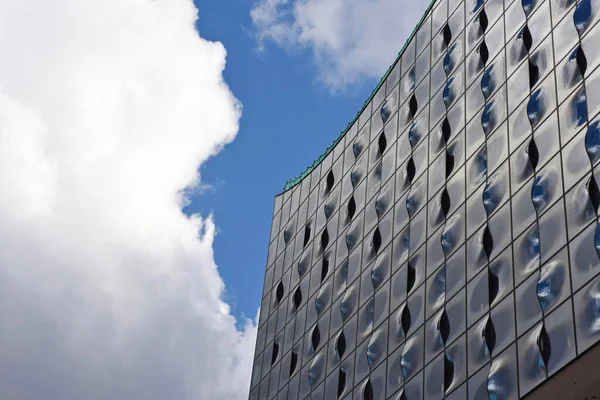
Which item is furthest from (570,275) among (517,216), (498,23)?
(498,23)

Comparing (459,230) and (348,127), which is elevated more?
(348,127)

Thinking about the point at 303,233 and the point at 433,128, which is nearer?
the point at 433,128

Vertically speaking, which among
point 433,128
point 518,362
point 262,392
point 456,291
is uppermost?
point 433,128

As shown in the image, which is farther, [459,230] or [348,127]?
[348,127]

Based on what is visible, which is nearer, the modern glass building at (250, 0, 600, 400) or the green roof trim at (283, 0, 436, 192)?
the modern glass building at (250, 0, 600, 400)

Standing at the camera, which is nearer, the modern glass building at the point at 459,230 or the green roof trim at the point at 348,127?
the modern glass building at the point at 459,230

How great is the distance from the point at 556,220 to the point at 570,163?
1.42 meters

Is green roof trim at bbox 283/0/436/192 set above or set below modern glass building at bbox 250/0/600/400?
above

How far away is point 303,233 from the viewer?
43406 millimetres

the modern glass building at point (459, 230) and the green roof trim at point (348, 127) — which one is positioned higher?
the green roof trim at point (348, 127)

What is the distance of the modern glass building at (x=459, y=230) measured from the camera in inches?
936

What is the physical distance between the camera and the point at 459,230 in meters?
29.2

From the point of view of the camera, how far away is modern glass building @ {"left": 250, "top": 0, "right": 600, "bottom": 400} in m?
23.8

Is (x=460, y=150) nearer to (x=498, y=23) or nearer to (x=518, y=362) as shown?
(x=498, y=23)
